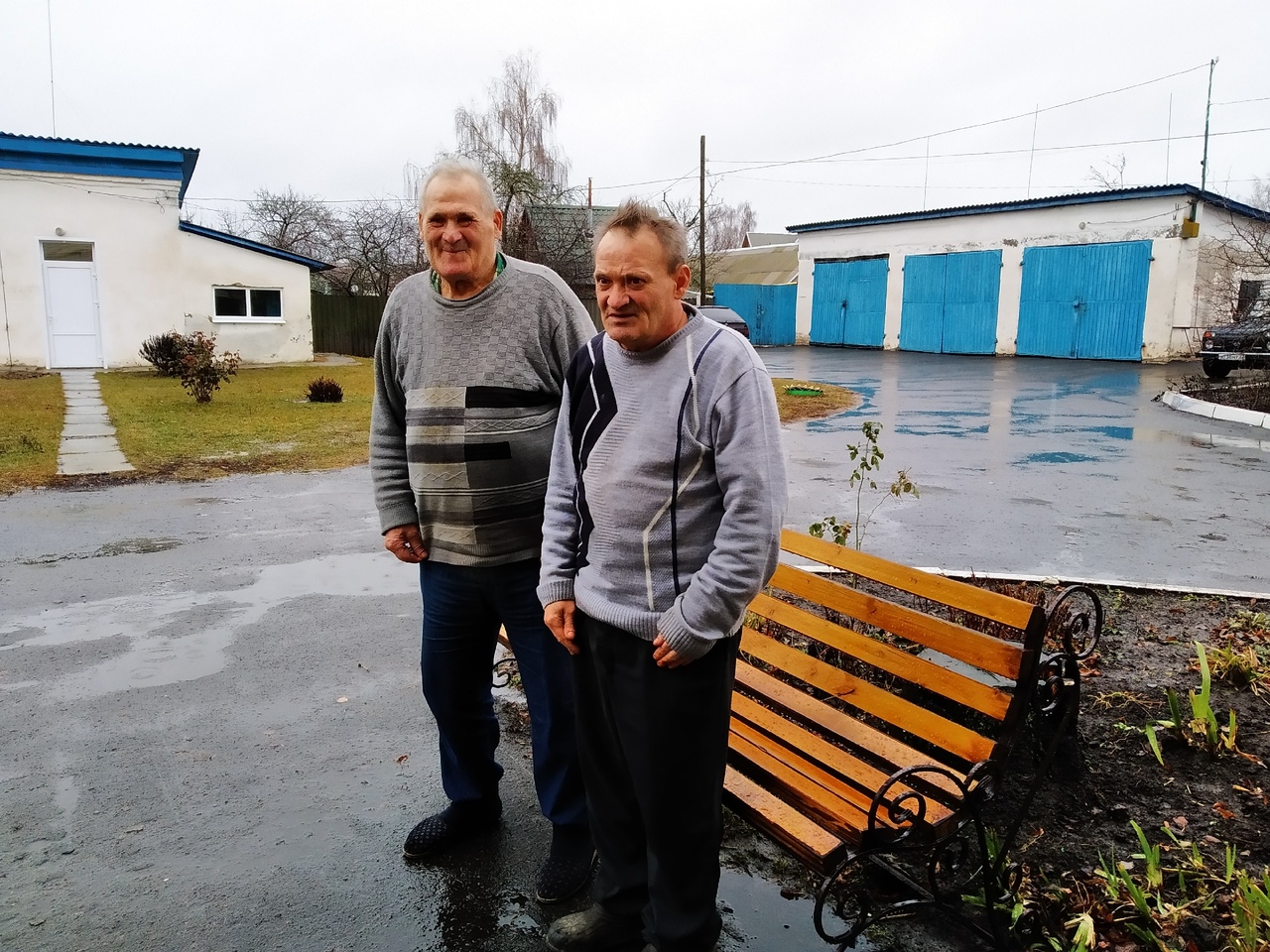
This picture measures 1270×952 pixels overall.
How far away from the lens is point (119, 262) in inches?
829

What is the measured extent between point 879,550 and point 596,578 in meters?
4.82

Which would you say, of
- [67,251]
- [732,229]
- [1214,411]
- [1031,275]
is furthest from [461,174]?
[732,229]

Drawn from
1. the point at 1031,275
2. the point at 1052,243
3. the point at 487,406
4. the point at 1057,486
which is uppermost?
the point at 1052,243

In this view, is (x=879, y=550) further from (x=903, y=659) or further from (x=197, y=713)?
(x=197, y=713)

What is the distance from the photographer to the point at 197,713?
4105mm

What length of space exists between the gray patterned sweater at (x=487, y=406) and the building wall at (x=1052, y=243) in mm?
25322

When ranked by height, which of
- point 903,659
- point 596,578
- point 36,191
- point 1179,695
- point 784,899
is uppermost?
point 36,191

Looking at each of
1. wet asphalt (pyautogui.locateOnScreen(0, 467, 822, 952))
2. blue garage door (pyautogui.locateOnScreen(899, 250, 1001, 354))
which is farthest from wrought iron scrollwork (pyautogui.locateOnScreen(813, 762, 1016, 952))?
blue garage door (pyautogui.locateOnScreen(899, 250, 1001, 354))

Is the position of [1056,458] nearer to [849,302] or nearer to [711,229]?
[849,302]

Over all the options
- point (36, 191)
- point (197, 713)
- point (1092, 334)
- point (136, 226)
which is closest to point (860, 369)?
point (1092, 334)

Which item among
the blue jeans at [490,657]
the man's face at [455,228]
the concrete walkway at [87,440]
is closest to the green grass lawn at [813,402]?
the concrete walkway at [87,440]

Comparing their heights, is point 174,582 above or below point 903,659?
below

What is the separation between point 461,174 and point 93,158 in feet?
72.1

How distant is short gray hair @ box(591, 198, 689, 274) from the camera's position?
2.20 meters
